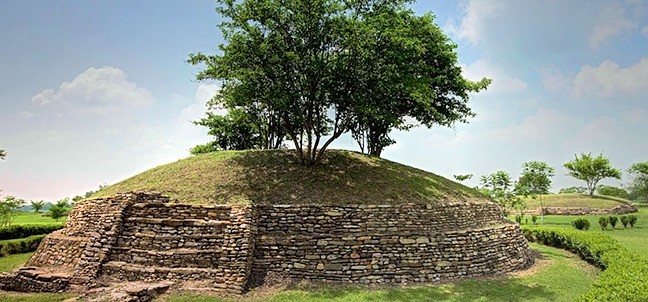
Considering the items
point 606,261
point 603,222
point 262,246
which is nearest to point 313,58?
point 262,246

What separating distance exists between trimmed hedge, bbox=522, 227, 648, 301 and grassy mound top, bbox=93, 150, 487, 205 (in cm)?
470

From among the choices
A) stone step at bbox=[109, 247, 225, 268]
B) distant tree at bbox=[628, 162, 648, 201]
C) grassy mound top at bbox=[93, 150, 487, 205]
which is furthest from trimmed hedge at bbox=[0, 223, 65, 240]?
distant tree at bbox=[628, 162, 648, 201]

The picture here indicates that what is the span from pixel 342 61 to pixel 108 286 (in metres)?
11.4

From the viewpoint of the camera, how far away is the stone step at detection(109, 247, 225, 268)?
39.0ft

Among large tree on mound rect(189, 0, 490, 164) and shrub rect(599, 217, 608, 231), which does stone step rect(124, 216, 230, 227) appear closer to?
large tree on mound rect(189, 0, 490, 164)

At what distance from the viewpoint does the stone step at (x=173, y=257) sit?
1189cm

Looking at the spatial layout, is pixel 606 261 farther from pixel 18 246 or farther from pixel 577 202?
pixel 577 202

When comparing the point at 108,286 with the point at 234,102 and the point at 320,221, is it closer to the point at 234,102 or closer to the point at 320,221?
the point at 320,221

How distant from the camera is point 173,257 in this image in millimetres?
12094

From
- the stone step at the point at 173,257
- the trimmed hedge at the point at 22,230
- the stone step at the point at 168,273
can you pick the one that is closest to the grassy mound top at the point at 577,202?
the stone step at the point at 168,273

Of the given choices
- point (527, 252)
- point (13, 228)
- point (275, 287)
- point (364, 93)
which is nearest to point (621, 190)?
point (527, 252)

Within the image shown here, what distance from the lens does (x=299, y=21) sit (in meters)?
15.2

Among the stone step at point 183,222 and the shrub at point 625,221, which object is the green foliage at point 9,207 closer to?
the stone step at point 183,222

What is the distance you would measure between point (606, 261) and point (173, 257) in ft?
48.0
